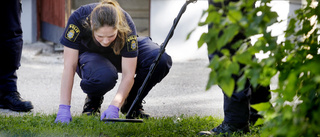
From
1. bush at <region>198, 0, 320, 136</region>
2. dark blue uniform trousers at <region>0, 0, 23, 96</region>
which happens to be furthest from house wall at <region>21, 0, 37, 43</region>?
bush at <region>198, 0, 320, 136</region>

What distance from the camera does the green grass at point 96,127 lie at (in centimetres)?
260

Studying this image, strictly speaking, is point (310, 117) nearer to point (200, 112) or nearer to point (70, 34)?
point (70, 34)

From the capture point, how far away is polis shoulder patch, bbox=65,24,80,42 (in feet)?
9.23

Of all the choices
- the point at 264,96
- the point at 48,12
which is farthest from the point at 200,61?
the point at 264,96

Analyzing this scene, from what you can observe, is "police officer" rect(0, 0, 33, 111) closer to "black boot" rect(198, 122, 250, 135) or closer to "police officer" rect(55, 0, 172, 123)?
"police officer" rect(55, 0, 172, 123)

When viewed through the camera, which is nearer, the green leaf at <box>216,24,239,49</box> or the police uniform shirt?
the green leaf at <box>216,24,239,49</box>

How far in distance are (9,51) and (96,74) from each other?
924mm

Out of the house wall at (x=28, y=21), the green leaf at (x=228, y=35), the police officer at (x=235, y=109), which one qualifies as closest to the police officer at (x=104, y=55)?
the police officer at (x=235, y=109)

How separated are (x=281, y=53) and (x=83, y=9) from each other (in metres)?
1.73

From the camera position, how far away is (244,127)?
260cm

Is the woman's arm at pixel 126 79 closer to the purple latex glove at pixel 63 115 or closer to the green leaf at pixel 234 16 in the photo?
the purple latex glove at pixel 63 115

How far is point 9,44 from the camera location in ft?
11.2

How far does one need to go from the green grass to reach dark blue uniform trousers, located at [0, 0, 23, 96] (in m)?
0.53

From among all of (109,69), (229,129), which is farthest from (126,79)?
(229,129)
